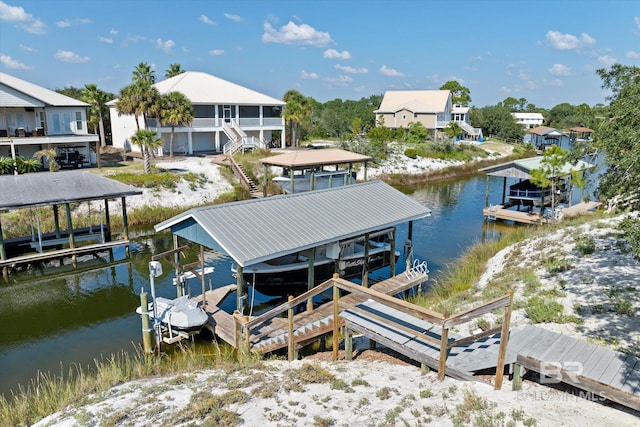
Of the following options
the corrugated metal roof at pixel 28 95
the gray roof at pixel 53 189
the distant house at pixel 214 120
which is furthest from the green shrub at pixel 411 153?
the gray roof at pixel 53 189

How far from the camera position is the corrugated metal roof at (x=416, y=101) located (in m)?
72.9

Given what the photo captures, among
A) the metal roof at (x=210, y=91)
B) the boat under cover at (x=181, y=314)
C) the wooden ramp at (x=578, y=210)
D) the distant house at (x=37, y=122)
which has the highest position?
the metal roof at (x=210, y=91)

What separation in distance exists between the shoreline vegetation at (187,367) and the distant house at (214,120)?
28.9 metres

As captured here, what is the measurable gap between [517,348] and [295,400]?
3.90m

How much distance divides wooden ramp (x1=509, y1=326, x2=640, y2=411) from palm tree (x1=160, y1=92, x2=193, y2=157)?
36506 mm

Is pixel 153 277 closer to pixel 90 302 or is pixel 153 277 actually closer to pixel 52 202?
pixel 90 302

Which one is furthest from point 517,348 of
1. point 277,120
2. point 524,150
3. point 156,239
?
point 524,150

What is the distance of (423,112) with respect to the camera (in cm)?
7231

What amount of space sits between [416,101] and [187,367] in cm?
7045

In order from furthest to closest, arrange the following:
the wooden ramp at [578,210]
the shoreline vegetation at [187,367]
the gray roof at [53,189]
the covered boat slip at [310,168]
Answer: the wooden ramp at [578,210] < the covered boat slip at [310,168] < the gray roof at [53,189] < the shoreline vegetation at [187,367]

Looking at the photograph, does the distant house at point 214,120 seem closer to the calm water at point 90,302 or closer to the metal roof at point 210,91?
the metal roof at point 210,91

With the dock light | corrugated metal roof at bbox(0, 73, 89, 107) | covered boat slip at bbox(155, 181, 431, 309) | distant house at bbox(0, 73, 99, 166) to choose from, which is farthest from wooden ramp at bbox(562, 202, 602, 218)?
corrugated metal roof at bbox(0, 73, 89, 107)

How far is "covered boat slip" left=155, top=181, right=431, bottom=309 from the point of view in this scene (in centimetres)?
1252

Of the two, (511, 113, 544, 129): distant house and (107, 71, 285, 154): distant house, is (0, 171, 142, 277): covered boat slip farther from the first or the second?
(511, 113, 544, 129): distant house
